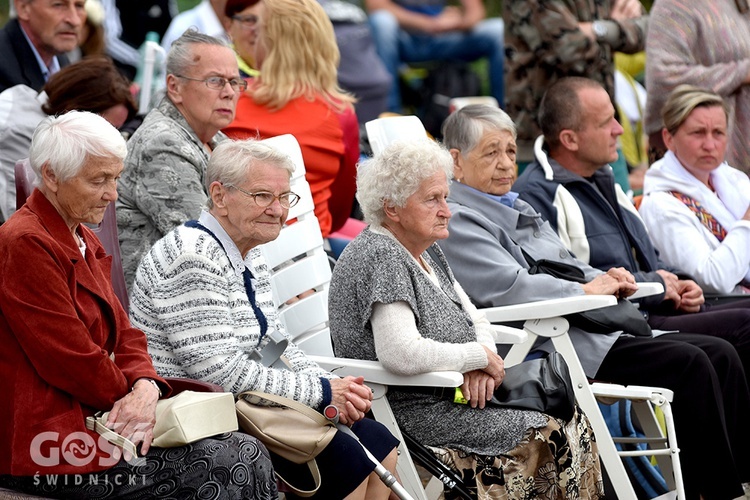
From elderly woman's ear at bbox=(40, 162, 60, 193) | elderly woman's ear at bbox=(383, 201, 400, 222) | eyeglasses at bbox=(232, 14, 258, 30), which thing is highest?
elderly woman's ear at bbox=(40, 162, 60, 193)

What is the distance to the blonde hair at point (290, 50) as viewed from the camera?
505 centimetres

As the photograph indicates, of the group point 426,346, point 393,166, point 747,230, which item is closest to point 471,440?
point 426,346

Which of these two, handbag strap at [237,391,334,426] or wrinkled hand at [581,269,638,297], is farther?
wrinkled hand at [581,269,638,297]

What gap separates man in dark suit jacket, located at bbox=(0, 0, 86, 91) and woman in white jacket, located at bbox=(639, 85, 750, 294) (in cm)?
285

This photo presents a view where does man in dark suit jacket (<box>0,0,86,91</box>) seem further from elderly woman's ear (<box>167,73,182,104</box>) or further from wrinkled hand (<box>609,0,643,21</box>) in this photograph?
wrinkled hand (<box>609,0,643,21</box>)

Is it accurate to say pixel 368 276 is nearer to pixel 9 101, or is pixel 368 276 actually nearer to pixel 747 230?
pixel 9 101

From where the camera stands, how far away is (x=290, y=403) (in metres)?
3.38

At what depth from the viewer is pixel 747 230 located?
17.6ft

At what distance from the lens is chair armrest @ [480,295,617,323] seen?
168 inches

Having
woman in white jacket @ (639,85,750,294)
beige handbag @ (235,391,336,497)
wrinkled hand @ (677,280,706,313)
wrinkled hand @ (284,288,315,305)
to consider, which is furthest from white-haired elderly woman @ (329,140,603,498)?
woman in white jacket @ (639,85,750,294)

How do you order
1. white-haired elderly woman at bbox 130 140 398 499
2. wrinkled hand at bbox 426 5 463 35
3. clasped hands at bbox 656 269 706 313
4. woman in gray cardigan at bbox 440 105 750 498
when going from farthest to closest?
wrinkled hand at bbox 426 5 463 35, clasped hands at bbox 656 269 706 313, woman in gray cardigan at bbox 440 105 750 498, white-haired elderly woman at bbox 130 140 398 499

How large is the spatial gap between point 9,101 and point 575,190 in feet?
8.11

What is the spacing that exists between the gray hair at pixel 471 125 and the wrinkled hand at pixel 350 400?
5.01ft

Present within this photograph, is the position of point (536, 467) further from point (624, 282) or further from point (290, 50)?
point (290, 50)
